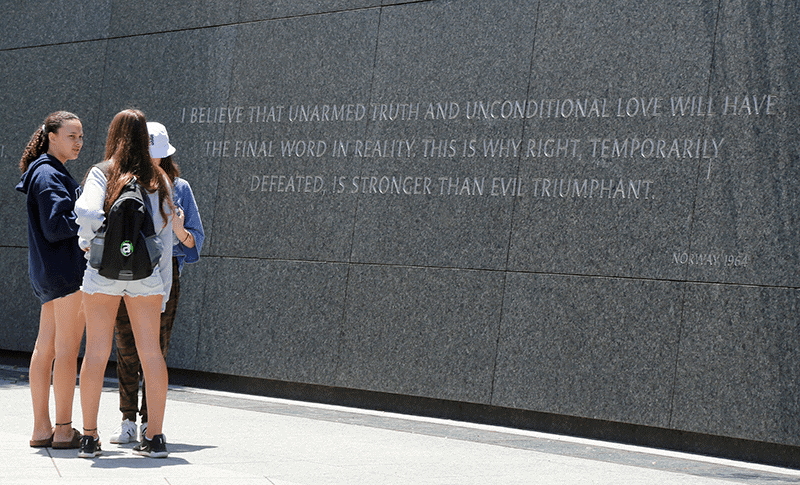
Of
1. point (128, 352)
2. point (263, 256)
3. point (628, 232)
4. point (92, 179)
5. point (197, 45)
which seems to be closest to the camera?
point (92, 179)

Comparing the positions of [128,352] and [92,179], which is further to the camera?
[128,352]

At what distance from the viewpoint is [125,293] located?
486 cm

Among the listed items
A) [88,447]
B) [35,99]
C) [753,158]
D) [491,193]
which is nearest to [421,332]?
[491,193]

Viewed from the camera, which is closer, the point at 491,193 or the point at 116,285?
the point at 116,285

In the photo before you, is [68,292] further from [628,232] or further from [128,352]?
[628,232]

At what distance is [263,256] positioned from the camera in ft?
28.3

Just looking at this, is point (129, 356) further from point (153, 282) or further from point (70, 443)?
point (153, 282)

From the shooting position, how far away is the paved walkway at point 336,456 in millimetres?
4562

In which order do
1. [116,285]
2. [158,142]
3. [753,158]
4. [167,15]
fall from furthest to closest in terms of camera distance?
[167,15], [753,158], [158,142], [116,285]

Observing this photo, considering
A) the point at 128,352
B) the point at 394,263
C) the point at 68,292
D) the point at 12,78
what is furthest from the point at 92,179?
the point at 12,78

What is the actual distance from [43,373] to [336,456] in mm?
1645

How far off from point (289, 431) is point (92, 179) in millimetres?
2252

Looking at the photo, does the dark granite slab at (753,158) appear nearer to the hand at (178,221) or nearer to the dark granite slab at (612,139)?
the dark granite slab at (612,139)

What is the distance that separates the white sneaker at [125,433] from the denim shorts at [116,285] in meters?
0.99
